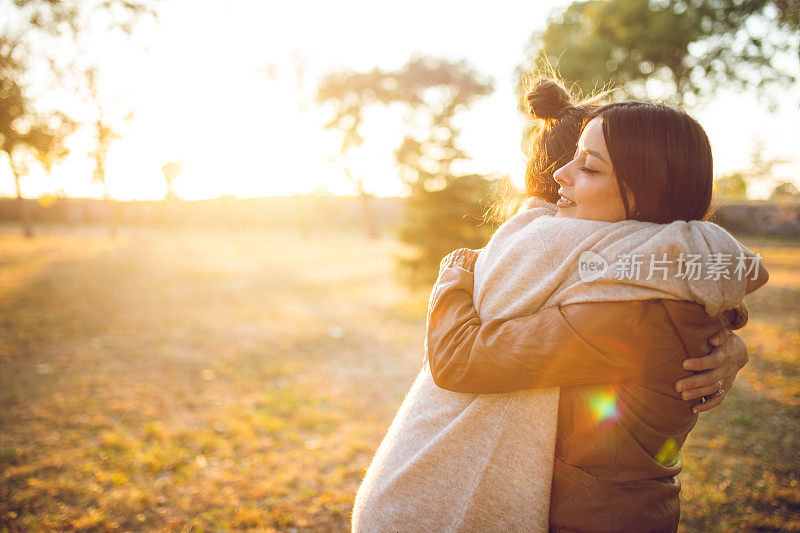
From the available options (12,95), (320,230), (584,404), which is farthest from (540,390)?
(320,230)

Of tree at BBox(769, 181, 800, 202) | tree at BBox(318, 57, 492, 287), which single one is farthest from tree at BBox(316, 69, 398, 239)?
tree at BBox(769, 181, 800, 202)

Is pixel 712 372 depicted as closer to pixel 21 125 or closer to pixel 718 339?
pixel 718 339

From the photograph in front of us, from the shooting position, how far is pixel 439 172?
10.1m

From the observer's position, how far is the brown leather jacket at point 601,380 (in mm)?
1104

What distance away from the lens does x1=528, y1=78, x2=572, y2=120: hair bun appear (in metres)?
1.63

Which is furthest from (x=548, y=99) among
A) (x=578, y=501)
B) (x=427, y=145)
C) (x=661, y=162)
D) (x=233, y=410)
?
(x=427, y=145)

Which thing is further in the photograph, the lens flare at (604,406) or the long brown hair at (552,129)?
the long brown hair at (552,129)

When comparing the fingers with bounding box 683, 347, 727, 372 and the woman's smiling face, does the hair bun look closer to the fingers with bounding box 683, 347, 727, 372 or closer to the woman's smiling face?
the woman's smiling face

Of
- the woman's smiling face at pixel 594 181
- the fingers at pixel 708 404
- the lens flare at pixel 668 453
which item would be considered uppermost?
the woman's smiling face at pixel 594 181

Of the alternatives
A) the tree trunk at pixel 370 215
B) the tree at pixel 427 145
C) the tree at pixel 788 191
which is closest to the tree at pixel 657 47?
the tree at pixel 427 145

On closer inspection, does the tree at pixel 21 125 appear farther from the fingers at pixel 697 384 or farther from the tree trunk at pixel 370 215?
the tree trunk at pixel 370 215

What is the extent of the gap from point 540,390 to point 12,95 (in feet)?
26.4

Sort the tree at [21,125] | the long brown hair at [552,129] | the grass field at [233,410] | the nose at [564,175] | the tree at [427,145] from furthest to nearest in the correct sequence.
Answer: the tree at [427,145] < the tree at [21,125] < the grass field at [233,410] < the long brown hair at [552,129] < the nose at [564,175]

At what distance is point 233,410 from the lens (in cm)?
542
